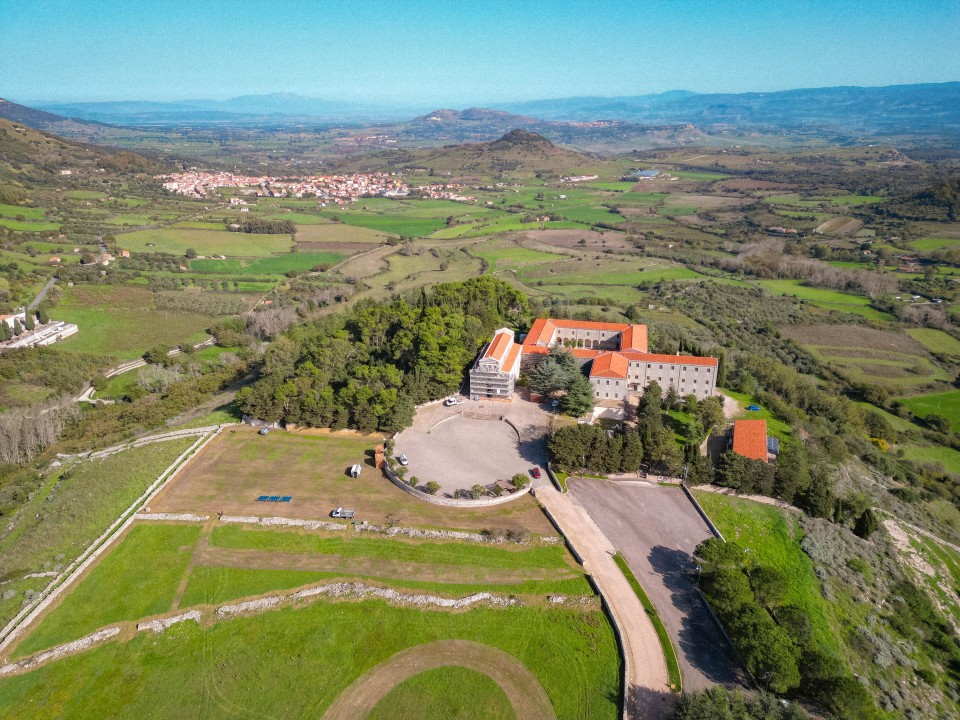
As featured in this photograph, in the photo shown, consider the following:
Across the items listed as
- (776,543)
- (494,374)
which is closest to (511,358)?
(494,374)

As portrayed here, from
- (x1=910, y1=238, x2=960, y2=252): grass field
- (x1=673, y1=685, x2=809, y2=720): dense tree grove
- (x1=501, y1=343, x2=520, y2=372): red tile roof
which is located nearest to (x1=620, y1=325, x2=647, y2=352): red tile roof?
→ (x1=501, y1=343, x2=520, y2=372): red tile roof

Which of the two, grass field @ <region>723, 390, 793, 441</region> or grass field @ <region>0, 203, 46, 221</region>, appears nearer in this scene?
grass field @ <region>723, 390, 793, 441</region>

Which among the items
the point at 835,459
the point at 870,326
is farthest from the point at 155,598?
the point at 870,326

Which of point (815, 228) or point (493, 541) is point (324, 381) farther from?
point (815, 228)

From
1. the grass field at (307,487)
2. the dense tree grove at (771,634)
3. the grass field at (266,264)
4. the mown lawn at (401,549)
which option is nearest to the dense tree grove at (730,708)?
the dense tree grove at (771,634)

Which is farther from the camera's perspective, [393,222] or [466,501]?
[393,222]

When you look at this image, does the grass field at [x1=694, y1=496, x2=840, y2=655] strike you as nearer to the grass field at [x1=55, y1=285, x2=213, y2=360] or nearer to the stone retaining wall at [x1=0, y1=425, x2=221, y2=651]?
the stone retaining wall at [x1=0, y1=425, x2=221, y2=651]

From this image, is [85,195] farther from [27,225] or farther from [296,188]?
[296,188]
